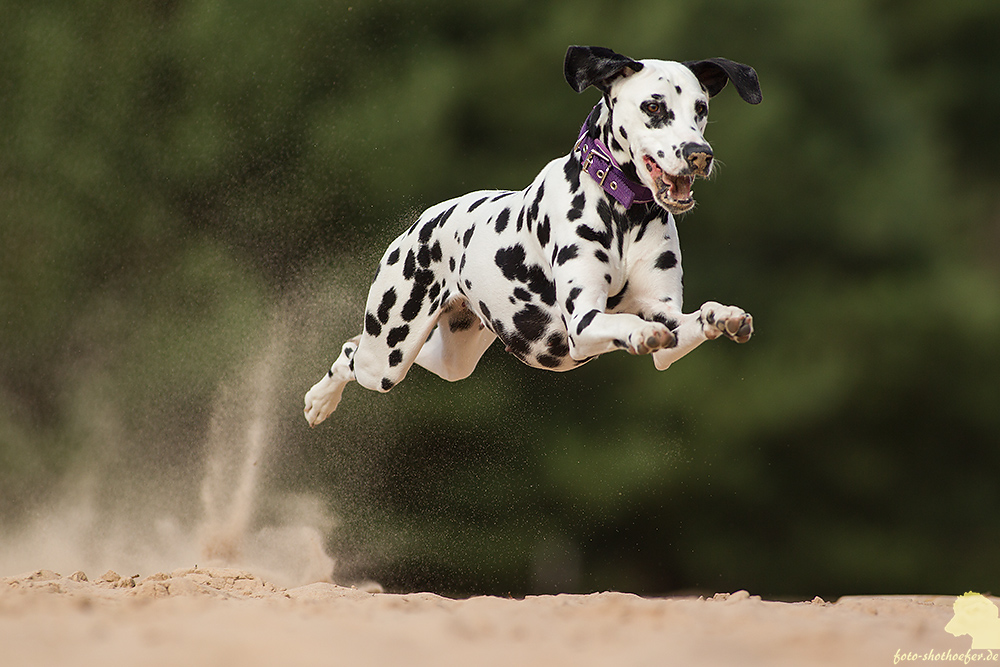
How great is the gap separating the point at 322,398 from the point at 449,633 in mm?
2480

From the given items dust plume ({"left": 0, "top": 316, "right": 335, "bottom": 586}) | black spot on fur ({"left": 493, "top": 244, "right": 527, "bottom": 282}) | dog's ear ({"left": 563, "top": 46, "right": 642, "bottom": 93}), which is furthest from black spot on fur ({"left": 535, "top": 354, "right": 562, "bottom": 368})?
dust plume ({"left": 0, "top": 316, "right": 335, "bottom": 586})

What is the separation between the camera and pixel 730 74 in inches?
146

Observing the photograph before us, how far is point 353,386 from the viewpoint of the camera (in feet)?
25.2

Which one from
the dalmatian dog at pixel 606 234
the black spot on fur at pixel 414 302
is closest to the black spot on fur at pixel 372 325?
the black spot on fur at pixel 414 302

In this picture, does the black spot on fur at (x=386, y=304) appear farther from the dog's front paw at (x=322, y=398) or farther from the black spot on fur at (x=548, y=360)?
the black spot on fur at (x=548, y=360)

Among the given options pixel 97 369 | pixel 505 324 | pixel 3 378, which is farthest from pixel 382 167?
pixel 505 324

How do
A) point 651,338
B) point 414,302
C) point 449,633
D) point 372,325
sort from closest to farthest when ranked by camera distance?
point 449,633 → point 651,338 → point 414,302 → point 372,325

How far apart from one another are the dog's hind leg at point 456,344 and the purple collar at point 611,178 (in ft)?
3.86

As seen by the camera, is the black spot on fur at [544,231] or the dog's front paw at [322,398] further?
the dog's front paw at [322,398]

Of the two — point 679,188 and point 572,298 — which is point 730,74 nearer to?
point 679,188

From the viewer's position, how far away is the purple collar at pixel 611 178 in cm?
365

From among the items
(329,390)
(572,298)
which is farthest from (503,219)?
(329,390)

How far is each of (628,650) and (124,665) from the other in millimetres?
1229

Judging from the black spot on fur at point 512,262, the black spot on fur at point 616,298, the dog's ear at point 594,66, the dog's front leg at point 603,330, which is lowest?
the dog's front leg at point 603,330
